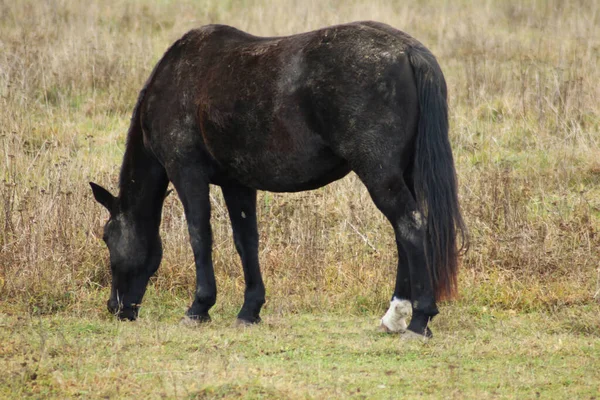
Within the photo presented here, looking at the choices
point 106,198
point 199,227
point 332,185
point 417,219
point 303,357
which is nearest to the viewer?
point 303,357

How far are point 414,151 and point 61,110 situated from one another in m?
7.43

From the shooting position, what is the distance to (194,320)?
7156mm

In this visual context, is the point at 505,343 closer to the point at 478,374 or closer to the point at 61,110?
the point at 478,374

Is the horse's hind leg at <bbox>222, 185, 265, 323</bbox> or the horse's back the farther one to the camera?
the horse's hind leg at <bbox>222, 185, 265, 323</bbox>

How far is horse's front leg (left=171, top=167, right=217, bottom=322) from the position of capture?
7086 millimetres

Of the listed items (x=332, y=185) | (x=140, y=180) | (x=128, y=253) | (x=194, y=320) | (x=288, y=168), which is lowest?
(x=332, y=185)

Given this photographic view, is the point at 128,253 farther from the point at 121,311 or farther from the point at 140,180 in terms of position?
the point at 140,180

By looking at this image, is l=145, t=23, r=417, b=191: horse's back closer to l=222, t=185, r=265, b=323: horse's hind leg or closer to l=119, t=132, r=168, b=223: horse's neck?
l=119, t=132, r=168, b=223: horse's neck

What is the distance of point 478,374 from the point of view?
565cm

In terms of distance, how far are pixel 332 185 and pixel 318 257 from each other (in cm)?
177

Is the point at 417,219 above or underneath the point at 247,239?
above

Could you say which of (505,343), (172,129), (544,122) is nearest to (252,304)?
(172,129)

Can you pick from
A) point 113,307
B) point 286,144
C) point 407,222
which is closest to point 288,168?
point 286,144

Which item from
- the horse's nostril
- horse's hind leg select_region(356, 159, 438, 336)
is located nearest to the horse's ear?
the horse's nostril
